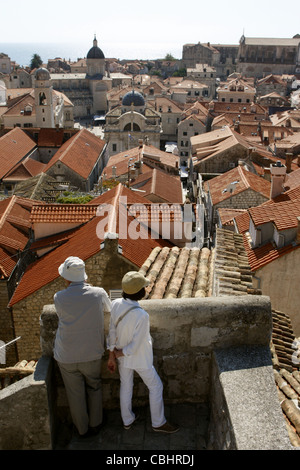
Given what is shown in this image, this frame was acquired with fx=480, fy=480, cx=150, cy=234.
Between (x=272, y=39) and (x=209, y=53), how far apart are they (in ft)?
54.0

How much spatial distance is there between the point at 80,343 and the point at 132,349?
1.70 ft

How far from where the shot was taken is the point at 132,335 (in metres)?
4.66

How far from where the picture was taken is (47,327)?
16.3 ft

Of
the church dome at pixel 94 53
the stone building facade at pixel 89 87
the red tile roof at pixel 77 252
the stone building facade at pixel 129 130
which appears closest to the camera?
the red tile roof at pixel 77 252

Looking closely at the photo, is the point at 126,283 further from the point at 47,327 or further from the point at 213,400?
the point at 213,400

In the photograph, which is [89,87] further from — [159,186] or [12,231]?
[12,231]

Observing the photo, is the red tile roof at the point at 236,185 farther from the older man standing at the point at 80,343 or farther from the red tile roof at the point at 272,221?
the older man standing at the point at 80,343

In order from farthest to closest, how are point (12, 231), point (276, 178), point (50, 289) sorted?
point (12, 231) → point (276, 178) → point (50, 289)

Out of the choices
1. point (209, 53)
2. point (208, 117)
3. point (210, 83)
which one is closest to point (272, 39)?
point (209, 53)

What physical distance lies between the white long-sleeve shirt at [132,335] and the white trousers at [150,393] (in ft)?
0.30

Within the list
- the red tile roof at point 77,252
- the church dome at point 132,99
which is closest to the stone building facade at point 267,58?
the church dome at point 132,99

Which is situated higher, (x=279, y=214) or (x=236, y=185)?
(x=279, y=214)

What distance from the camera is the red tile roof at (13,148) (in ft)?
126

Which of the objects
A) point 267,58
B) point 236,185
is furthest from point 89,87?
point 236,185
